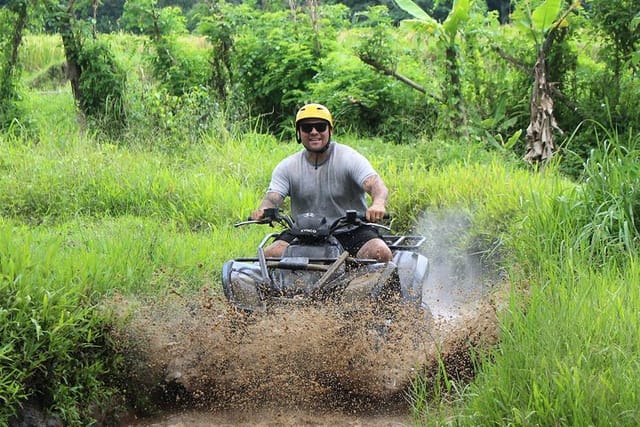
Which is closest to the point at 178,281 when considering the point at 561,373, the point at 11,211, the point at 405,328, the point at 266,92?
the point at 405,328

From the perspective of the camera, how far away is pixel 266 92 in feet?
43.8

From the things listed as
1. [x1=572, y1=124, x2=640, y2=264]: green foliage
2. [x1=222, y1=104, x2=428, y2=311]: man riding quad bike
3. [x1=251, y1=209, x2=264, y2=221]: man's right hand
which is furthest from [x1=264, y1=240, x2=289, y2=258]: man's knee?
[x1=572, y1=124, x2=640, y2=264]: green foliage

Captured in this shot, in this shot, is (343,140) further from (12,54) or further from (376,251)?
(376,251)

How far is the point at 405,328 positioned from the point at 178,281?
2135mm

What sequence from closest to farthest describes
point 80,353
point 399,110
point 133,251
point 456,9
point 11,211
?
1. point 80,353
2. point 133,251
3. point 11,211
4. point 456,9
5. point 399,110

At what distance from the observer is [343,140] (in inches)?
464

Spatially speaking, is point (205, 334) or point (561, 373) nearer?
point (561, 373)

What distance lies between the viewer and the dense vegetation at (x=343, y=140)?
185 inches

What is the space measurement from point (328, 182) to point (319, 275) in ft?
3.50

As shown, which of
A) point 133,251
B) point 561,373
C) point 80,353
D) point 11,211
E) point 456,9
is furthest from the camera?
point 456,9

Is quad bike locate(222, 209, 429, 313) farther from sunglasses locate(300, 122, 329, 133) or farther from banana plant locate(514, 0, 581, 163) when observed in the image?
banana plant locate(514, 0, 581, 163)

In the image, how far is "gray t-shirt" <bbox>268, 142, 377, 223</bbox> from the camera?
644 centimetres

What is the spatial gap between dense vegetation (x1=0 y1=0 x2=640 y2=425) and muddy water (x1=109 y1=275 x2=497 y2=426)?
302 mm

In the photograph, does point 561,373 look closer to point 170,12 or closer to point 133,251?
point 133,251
